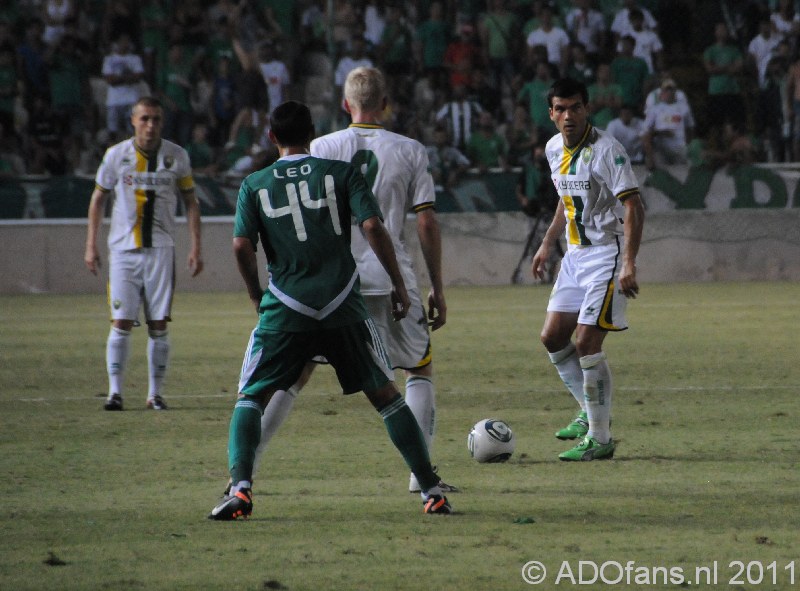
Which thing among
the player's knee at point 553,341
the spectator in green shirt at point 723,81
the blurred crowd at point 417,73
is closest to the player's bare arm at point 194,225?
the player's knee at point 553,341

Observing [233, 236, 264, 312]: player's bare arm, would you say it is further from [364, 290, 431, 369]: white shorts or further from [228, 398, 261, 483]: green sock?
[364, 290, 431, 369]: white shorts

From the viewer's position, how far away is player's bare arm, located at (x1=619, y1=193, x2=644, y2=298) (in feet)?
23.8

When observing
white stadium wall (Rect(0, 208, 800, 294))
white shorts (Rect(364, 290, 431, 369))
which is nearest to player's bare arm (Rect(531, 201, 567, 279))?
white shorts (Rect(364, 290, 431, 369))

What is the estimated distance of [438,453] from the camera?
24.7ft

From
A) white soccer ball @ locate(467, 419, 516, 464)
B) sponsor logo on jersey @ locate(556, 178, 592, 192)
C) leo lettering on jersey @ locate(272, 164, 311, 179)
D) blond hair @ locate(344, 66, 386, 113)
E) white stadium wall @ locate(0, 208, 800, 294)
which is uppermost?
blond hair @ locate(344, 66, 386, 113)

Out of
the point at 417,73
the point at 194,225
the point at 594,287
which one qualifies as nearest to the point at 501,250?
the point at 417,73

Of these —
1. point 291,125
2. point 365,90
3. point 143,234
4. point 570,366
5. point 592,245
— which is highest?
point 365,90

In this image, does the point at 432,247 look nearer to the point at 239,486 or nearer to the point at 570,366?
the point at 239,486

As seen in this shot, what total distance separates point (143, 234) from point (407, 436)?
4.76m

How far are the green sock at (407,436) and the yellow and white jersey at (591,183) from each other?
226cm

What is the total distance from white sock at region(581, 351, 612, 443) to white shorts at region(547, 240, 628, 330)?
20cm

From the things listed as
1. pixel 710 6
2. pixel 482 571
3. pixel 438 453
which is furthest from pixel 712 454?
pixel 710 6

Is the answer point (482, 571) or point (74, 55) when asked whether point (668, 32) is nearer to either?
point (74, 55)

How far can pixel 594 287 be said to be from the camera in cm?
757
